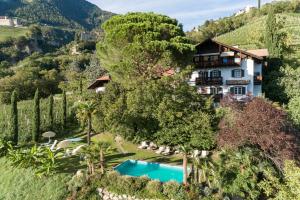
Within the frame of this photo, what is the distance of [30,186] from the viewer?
27.8 m

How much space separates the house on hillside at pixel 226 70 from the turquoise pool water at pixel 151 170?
18.2 m

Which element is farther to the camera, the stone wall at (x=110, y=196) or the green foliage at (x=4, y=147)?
the green foliage at (x=4, y=147)

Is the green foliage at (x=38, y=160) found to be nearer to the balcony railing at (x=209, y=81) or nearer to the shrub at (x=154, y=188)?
the shrub at (x=154, y=188)

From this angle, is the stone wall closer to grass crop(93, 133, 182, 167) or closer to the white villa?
grass crop(93, 133, 182, 167)

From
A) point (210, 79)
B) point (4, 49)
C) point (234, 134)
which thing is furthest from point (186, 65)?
point (4, 49)

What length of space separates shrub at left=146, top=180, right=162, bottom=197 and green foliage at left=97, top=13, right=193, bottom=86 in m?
15.3

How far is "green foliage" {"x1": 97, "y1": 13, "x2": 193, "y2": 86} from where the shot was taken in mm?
38031

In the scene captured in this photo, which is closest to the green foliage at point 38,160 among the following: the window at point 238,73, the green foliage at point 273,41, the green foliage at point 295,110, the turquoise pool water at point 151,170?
the turquoise pool water at point 151,170

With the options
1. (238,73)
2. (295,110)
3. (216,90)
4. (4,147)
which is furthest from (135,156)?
(238,73)

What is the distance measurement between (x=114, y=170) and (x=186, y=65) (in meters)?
17.9

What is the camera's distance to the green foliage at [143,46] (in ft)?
125

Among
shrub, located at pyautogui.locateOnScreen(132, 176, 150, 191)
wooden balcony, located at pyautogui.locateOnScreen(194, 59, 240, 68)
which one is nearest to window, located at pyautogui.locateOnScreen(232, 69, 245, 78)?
wooden balcony, located at pyautogui.locateOnScreen(194, 59, 240, 68)

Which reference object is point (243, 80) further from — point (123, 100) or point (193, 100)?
point (123, 100)

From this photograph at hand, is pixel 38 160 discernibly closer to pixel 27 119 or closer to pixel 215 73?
pixel 27 119
